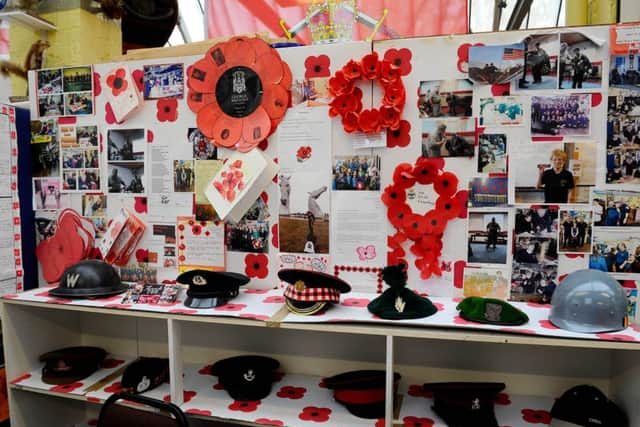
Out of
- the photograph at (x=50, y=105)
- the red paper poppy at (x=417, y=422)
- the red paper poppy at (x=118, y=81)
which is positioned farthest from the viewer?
the photograph at (x=50, y=105)

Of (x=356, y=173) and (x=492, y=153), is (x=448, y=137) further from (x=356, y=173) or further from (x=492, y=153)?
(x=356, y=173)

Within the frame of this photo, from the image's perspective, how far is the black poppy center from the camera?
163 centimetres

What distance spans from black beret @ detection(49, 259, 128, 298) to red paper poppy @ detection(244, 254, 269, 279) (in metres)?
0.50

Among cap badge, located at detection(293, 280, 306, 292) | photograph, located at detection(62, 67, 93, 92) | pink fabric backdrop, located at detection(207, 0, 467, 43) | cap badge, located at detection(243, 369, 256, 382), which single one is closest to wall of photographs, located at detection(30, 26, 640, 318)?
photograph, located at detection(62, 67, 93, 92)

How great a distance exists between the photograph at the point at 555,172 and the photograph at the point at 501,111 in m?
0.11

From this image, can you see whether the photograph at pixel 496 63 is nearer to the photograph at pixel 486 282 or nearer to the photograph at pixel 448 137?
the photograph at pixel 448 137

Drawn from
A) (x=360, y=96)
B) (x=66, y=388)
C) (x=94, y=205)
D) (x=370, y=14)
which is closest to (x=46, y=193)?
(x=94, y=205)

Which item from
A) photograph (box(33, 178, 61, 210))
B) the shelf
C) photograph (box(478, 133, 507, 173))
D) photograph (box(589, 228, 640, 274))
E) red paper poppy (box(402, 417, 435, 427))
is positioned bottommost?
red paper poppy (box(402, 417, 435, 427))

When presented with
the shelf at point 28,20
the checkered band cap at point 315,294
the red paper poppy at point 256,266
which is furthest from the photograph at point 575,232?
the shelf at point 28,20

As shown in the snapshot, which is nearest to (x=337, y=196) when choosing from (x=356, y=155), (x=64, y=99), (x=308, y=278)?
(x=356, y=155)

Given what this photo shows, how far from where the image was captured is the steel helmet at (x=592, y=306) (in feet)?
3.83

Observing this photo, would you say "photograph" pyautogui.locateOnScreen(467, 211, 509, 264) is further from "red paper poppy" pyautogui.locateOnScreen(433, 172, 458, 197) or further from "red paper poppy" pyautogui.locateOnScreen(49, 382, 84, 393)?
"red paper poppy" pyautogui.locateOnScreen(49, 382, 84, 393)

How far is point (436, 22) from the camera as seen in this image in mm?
2557

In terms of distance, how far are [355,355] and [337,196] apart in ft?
1.99
